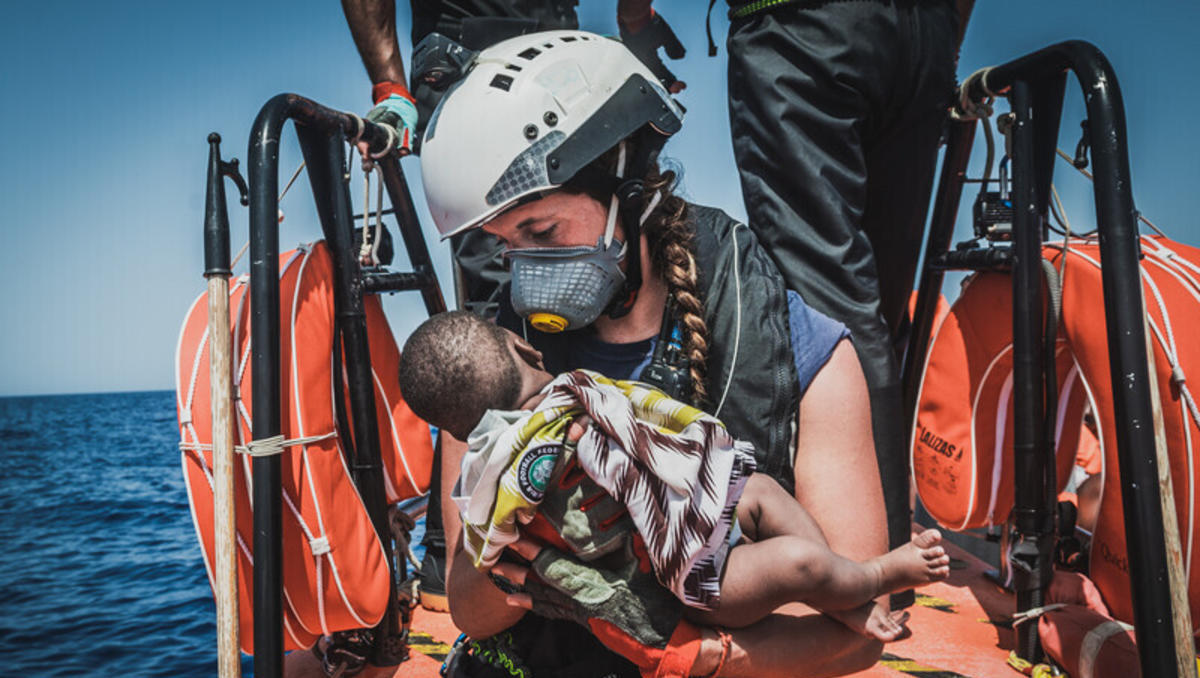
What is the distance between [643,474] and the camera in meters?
1.48

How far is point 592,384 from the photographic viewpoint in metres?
1.57

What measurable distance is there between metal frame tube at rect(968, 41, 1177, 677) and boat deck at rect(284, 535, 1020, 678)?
1.01m

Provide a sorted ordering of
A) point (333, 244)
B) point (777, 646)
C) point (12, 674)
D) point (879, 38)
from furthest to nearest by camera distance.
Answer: point (12, 674) < point (333, 244) < point (879, 38) < point (777, 646)

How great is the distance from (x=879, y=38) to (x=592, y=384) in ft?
4.70

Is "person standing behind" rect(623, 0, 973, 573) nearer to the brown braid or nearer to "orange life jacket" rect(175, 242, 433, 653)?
the brown braid

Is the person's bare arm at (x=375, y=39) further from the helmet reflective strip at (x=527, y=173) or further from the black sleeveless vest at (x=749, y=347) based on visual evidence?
the black sleeveless vest at (x=749, y=347)

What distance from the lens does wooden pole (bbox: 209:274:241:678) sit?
181 centimetres

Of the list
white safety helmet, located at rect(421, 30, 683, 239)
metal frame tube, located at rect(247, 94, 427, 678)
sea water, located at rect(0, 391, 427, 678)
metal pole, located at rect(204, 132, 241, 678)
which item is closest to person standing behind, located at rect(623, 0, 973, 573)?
white safety helmet, located at rect(421, 30, 683, 239)

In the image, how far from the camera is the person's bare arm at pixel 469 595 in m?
1.69

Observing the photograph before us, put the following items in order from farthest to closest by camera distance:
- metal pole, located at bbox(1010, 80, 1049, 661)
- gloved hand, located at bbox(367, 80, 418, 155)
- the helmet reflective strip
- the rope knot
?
gloved hand, located at bbox(367, 80, 418, 155), metal pole, located at bbox(1010, 80, 1049, 661), the rope knot, the helmet reflective strip

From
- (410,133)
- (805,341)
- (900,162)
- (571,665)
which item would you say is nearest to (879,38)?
(900,162)

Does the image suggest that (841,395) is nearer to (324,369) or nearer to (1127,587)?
(1127,587)

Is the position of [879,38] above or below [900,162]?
above

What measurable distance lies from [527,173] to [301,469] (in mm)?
1102
